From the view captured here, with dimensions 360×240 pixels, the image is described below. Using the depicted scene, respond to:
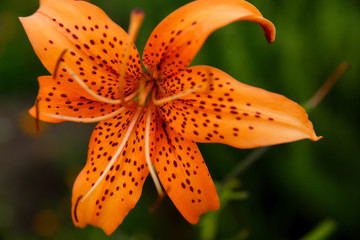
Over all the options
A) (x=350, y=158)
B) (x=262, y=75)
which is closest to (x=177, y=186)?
(x=262, y=75)

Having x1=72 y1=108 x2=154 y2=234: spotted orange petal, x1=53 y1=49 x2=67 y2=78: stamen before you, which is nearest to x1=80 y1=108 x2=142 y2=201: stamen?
x1=72 y1=108 x2=154 y2=234: spotted orange petal

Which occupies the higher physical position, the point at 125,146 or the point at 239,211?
the point at 125,146

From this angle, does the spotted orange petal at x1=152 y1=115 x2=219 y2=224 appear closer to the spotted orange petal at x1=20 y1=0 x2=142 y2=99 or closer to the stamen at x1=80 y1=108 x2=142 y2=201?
the stamen at x1=80 y1=108 x2=142 y2=201

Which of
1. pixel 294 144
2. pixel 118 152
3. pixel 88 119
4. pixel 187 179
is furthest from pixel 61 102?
pixel 294 144

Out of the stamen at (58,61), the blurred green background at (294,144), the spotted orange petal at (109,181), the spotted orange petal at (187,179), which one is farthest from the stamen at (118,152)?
the blurred green background at (294,144)

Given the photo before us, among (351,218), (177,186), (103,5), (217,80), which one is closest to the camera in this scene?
(217,80)

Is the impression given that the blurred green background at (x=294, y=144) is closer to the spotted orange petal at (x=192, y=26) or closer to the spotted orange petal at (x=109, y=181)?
the spotted orange petal at (x=109, y=181)

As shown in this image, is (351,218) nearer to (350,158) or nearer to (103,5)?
(350,158)
